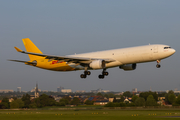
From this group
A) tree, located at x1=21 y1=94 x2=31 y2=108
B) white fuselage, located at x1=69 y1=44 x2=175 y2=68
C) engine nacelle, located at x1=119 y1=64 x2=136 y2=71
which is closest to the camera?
white fuselage, located at x1=69 y1=44 x2=175 y2=68

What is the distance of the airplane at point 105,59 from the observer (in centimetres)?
4884

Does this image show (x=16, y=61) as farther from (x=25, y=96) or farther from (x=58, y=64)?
(x=25, y=96)

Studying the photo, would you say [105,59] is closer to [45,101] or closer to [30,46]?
[30,46]

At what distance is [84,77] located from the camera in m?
56.6

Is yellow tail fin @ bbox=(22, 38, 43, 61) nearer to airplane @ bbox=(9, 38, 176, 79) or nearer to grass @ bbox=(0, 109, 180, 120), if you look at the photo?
airplane @ bbox=(9, 38, 176, 79)

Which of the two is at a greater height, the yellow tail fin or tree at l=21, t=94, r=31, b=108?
the yellow tail fin

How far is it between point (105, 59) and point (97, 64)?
1970 mm

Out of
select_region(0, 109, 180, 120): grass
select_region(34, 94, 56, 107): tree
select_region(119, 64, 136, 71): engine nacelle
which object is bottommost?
select_region(0, 109, 180, 120): grass

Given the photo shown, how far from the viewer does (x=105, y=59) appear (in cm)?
5244

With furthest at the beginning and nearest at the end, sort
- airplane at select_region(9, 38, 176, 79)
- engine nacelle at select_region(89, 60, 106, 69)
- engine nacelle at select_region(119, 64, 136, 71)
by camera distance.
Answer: engine nacelle at select_region(119, 64, 136, 71)
engine nacelle at select_region(89, 60, 106, 69)
airplane at select_region(9, 38, 176, 79)

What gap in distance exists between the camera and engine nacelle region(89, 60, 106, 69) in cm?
5144

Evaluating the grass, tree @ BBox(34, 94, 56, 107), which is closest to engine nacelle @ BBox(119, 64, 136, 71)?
the grass

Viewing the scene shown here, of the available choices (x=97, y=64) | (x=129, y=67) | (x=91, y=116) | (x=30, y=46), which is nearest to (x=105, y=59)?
(x=97, y=64)

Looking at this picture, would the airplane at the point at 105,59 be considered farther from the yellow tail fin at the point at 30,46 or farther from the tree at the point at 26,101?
the tree at the point at 26,101
